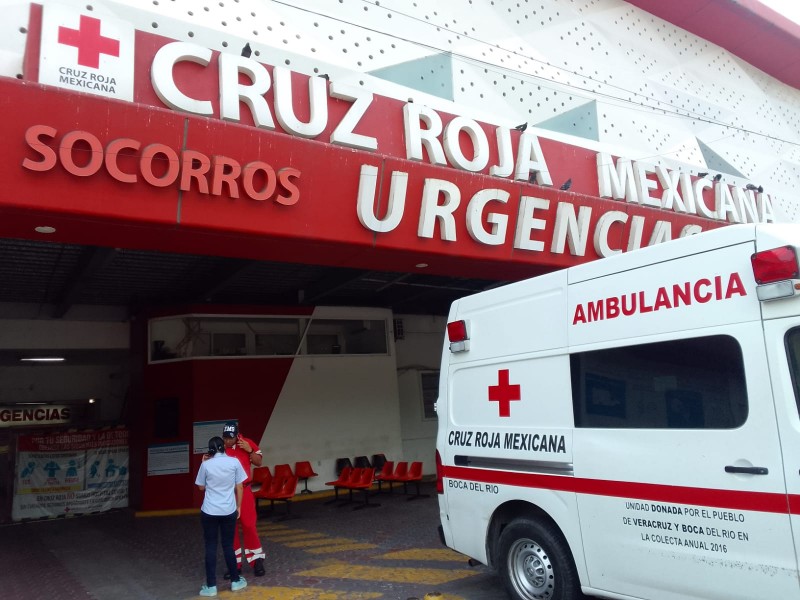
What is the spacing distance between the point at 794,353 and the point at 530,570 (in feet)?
8.83

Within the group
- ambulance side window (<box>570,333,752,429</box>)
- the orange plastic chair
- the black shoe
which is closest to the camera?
ambulance side window (<box>570,333,752,429</box>)

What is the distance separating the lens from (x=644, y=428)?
14.0 feet

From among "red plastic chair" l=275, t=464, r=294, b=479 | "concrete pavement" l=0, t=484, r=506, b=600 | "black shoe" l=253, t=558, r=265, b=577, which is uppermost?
"red plastic chair" l=275, t=464, r=294, b=479

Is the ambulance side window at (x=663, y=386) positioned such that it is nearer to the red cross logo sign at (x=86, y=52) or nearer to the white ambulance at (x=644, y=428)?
the white ambulance at (x=644, y=428)

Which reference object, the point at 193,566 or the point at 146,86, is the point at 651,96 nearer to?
the point at 146,86

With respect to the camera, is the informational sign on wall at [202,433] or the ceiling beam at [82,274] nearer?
the ceiling beam at [82,274]

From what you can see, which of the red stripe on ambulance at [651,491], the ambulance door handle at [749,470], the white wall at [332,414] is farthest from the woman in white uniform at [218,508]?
the white wall at [332,414]

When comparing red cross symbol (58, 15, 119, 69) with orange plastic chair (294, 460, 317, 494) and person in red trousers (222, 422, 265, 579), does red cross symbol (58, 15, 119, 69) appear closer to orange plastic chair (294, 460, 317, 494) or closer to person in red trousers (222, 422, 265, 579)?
person in red trousers (222, 422, 265, 579)

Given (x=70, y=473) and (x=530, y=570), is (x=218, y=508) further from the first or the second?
(x=70, y=473)

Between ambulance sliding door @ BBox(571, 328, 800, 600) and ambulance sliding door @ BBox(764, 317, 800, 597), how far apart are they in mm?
45

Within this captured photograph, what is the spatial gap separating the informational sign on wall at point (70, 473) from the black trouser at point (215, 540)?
814 cm

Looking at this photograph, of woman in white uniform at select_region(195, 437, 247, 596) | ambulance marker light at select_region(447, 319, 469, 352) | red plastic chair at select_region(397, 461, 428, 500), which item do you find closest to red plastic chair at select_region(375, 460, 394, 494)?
red plastic chair at select_region(397, 461, 428, 500)

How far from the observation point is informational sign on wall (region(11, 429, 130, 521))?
12453 millimetres

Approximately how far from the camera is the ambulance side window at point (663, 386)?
3.86 m
